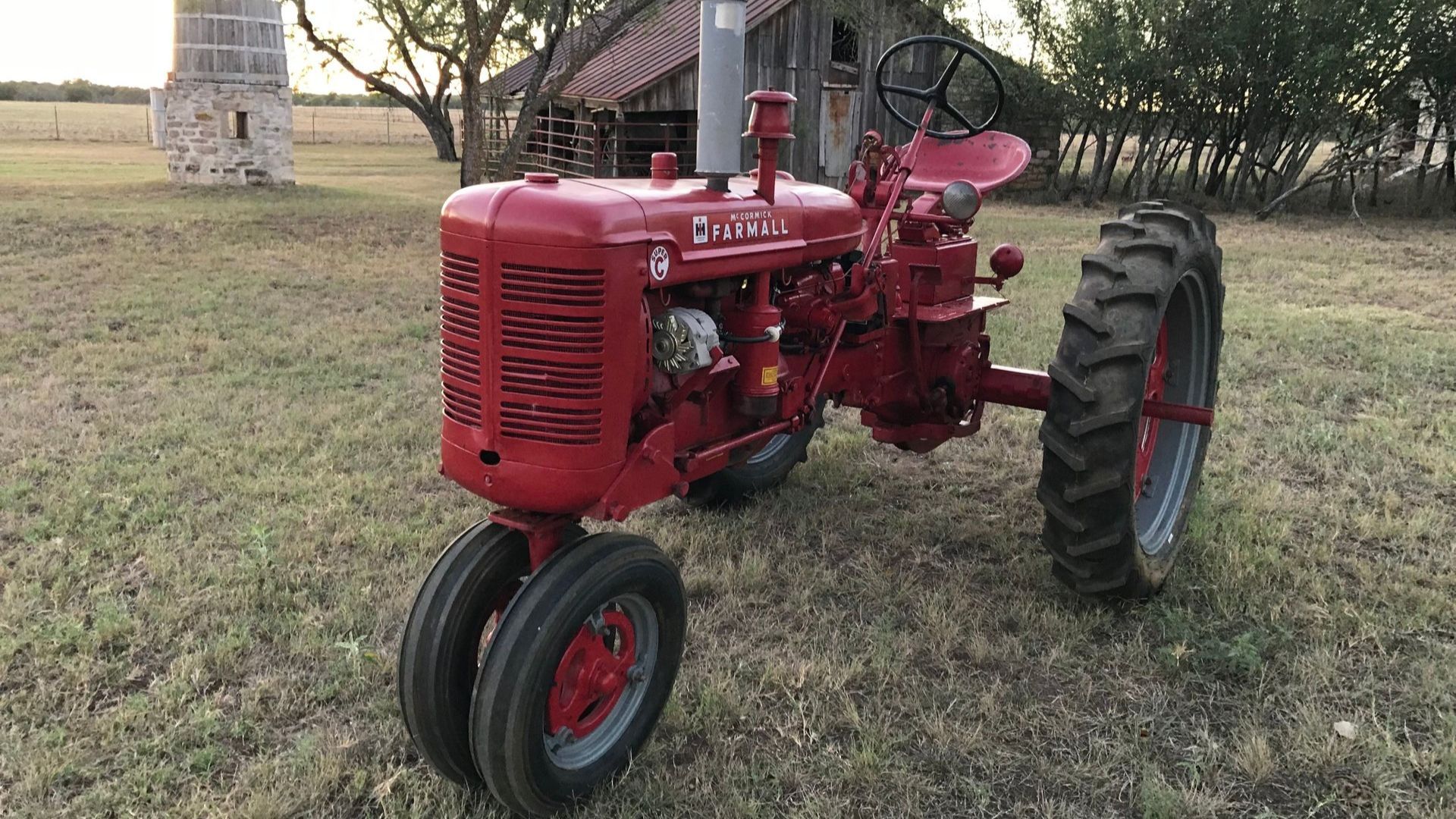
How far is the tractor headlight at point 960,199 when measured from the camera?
3570 millimetres

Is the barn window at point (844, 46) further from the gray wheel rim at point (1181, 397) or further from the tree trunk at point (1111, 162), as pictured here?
the gray wheel rim at point (1181, 397)

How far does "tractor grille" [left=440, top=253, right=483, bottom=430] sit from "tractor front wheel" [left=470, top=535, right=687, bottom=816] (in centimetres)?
44

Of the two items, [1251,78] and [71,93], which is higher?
[71,93]

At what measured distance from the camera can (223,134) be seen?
1811 centimetres

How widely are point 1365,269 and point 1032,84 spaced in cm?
915

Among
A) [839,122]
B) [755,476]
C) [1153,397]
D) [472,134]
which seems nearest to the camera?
[1153,397]

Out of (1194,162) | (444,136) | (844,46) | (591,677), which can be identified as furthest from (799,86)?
(591,677)

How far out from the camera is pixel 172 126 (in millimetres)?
17969

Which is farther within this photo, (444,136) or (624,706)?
(444,136)

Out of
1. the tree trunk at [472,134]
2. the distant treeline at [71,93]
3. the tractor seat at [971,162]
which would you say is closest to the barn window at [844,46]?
the tree trunk at [472,134]

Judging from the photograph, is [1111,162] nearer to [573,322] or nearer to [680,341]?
[680,341]

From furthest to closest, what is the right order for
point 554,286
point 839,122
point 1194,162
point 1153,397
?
point 839,122 < point 1194,162 < point 1153,397 < point 554,286

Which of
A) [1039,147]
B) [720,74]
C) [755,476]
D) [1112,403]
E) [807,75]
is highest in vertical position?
[807,75]

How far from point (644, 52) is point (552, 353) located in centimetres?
1900
